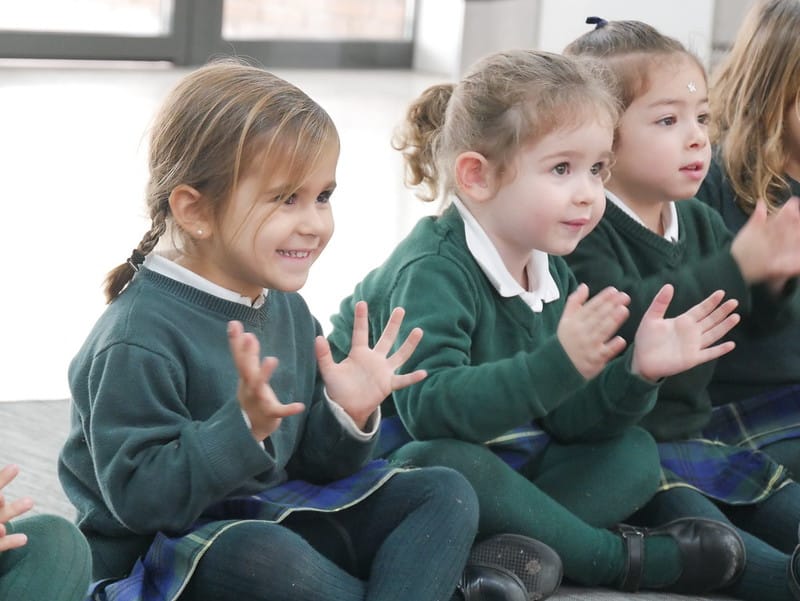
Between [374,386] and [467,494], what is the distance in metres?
0.13

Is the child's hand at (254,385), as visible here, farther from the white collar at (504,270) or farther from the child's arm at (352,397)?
the white collar at (504,270)

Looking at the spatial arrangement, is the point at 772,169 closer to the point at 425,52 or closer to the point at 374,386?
the point at 374,386

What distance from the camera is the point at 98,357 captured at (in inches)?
46.7

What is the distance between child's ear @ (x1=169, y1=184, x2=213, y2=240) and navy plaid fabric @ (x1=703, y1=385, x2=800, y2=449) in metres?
0.74

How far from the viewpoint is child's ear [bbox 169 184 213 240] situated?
4.10 feet

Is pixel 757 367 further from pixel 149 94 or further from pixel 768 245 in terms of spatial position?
pixel 149 94

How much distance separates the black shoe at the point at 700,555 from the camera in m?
1.47

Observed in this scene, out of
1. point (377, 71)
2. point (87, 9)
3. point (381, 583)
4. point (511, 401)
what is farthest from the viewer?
point (377, 71)

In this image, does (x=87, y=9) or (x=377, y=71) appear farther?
(x=377, y=71)

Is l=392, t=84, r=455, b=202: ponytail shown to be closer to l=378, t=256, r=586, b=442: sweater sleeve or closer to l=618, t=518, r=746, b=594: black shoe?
l=378, t=256, r=586, b=442: sweater sleeve

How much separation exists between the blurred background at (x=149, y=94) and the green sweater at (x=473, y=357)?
0.70 meters

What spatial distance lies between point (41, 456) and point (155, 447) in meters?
0.62

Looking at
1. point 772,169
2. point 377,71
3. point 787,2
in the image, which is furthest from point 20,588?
point 377,71

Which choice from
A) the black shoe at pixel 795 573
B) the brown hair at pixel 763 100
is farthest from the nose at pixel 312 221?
the brown hair at pixel 763 100
